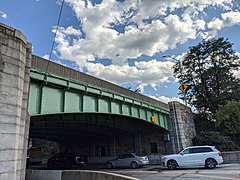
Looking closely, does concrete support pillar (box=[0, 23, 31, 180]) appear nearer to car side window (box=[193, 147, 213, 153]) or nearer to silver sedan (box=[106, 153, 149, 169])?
car side window (box=[193, 147, 213, 153])

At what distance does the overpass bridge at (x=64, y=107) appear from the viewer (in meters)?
8.93

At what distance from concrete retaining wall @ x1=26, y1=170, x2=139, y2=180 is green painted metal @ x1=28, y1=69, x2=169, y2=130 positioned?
3.36 meters

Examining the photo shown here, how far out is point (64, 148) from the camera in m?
39.4

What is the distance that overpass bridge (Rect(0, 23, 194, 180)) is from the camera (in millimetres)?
8930

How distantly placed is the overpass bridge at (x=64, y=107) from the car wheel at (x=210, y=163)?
304 inches

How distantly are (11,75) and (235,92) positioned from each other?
31.9 m

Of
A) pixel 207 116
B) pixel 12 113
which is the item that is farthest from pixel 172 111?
pixel 12 113

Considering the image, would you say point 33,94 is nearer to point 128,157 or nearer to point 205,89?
point 128,157

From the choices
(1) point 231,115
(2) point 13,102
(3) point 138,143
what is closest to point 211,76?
(1) point 231,115

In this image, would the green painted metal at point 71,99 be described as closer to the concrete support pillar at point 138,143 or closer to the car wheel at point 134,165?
the car wheel at point 134,165

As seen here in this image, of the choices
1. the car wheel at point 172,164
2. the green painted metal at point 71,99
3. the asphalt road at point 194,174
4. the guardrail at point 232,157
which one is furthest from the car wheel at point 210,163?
the green painted metal at point 71,99

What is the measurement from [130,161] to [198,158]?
274 inches

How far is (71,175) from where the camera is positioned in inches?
402

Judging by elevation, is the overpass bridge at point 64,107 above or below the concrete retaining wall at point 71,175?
above
